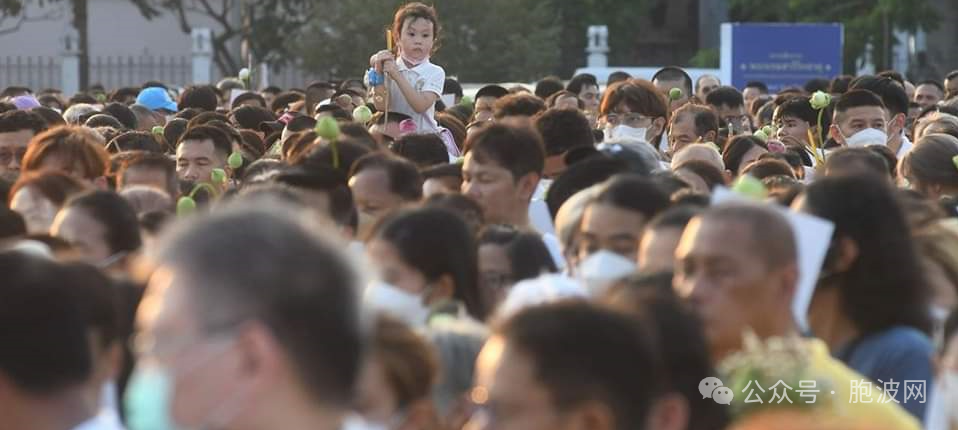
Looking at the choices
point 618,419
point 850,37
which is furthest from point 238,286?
point 850,37

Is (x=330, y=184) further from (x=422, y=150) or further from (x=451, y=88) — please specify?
(x=451, y=88)

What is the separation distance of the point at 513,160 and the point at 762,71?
2385 centimetres

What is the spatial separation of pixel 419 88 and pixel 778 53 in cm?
2051

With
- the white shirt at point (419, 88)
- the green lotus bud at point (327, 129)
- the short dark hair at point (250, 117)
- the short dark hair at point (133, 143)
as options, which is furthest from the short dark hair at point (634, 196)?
the short dark hair at point (250, 117)

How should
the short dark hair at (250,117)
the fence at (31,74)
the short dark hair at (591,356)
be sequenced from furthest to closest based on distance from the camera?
the fence at (31,74) → the short dark hair at (250,117) → the short dark hair at (591,356)

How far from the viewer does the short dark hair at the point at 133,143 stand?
10852mm

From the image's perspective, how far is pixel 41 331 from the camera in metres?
4.52

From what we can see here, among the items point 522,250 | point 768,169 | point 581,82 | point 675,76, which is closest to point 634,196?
point 522,250

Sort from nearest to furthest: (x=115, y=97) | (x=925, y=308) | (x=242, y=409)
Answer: (x=242, y=409) < (x=925, y=308) < (x=115, y=97)

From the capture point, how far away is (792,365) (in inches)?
166

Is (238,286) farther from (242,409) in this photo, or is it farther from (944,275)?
(944,275)

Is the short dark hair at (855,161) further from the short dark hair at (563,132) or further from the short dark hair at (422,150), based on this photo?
the short dark hair at (422,150)

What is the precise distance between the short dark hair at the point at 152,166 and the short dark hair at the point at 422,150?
1.29 meters

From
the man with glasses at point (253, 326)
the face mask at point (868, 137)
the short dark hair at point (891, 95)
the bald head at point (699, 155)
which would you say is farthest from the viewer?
the short dark hair at point (891, 95)
